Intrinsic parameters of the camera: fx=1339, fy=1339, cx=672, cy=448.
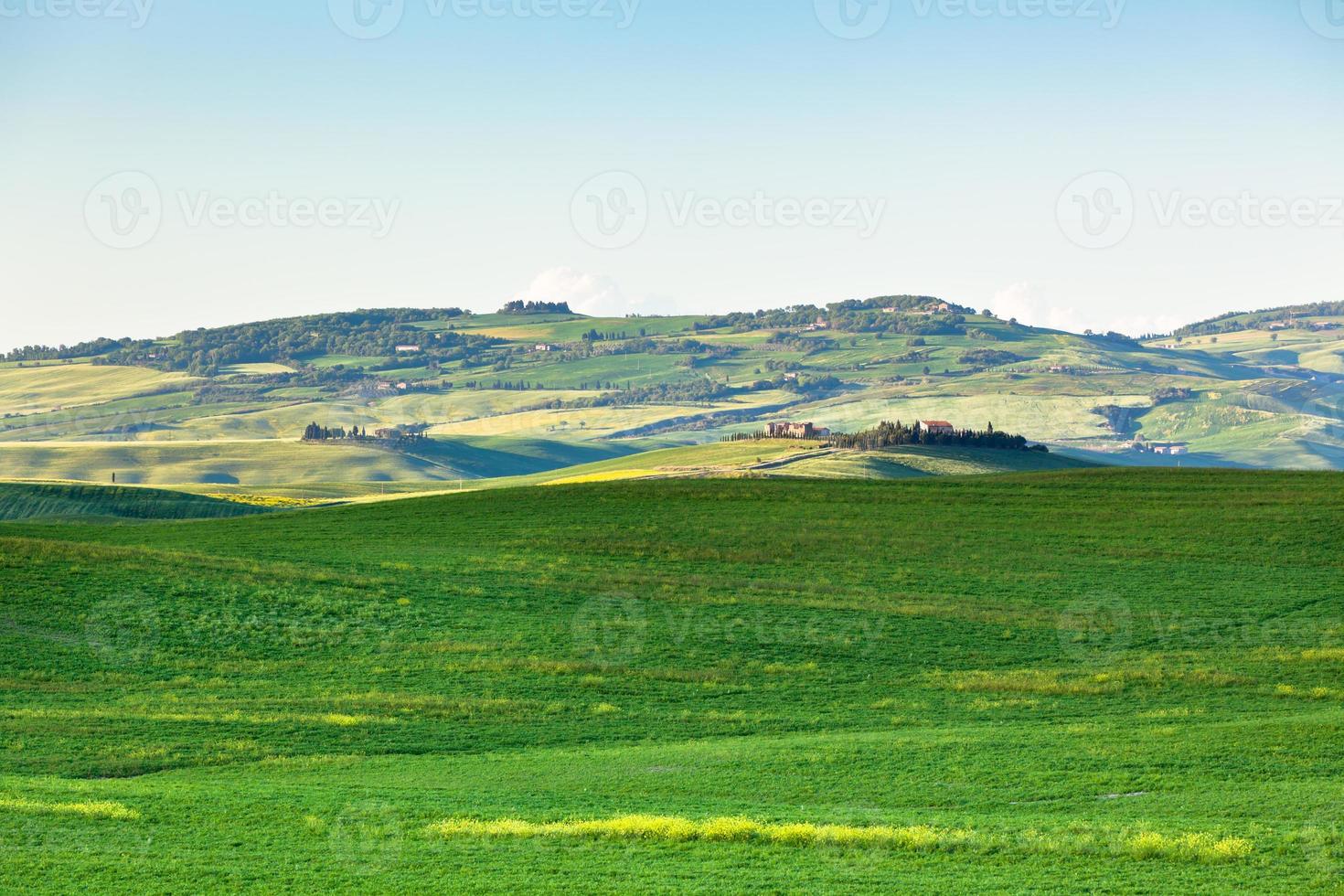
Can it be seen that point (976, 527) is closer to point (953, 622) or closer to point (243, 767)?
A: point (953, 622)

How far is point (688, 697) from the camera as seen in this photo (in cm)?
4000

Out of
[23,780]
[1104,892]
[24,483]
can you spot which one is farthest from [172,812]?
[24,483]

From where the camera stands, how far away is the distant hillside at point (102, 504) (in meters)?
104

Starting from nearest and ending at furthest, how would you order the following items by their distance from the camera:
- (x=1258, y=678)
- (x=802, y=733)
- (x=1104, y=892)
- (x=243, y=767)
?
(x=1104, y=892)
(x=243, y=767)
(x=802, y=733)
(x=1258, y=678)

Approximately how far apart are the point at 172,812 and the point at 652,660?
70.9 ft

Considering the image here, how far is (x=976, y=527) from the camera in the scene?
2682 inches
